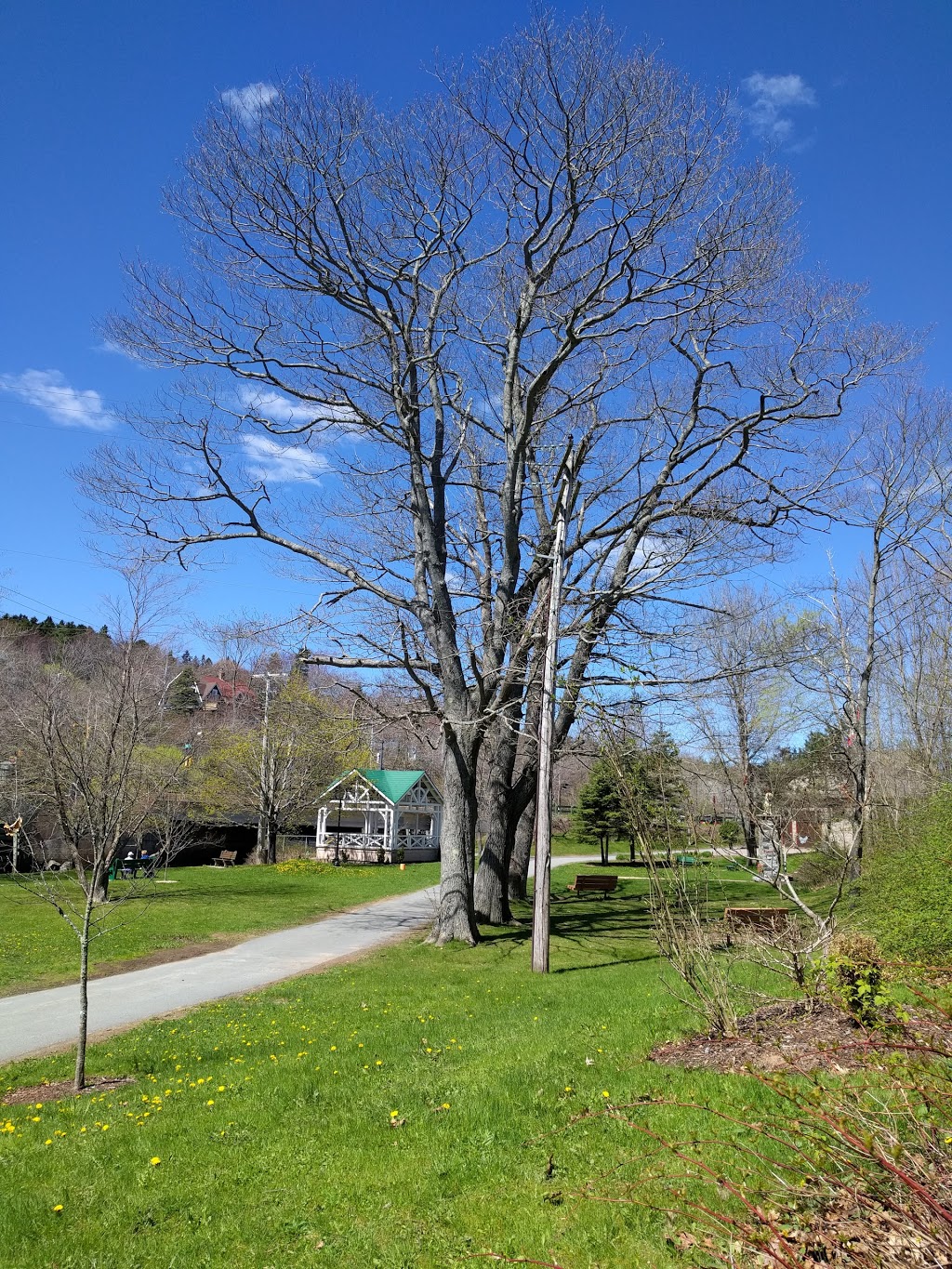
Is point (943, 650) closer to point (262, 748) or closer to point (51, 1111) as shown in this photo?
point (51, 1111)

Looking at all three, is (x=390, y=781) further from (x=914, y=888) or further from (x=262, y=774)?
(x=914, y=888)

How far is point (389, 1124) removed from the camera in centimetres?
537

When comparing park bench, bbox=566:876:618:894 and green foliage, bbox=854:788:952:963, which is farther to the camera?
park bench, bbox=566:876:618:894

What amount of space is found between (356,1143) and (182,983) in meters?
8.09

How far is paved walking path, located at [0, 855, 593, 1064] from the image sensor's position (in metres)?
9.35

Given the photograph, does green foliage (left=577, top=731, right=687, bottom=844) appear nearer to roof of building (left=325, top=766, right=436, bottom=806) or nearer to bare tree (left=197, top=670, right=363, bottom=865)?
bare tree (left=197, top=670, right=363, bottom=865)

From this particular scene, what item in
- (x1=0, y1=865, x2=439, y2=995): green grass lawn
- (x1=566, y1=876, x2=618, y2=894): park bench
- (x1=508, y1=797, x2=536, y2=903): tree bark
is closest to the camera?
(x1=0, y1=865, x2=439, y2=995): green grass lawn

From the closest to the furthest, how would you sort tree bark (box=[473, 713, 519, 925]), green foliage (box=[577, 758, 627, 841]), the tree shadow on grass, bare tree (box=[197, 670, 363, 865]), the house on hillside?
the tree shadow on grass
tree bark (box=[473, 713, 519, 925])
bare tree (box=[197, 670, 363, 865])
green foliage (box=[577, 758, 627, 841])
the house on hillside

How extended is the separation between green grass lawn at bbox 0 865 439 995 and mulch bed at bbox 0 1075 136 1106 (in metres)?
5.31

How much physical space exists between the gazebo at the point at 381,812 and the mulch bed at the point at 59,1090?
1212 inches

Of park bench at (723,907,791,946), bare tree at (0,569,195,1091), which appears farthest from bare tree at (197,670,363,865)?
park bench at (723,907,791,946)

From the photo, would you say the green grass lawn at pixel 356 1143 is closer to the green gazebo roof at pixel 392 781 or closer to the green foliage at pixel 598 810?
the green foliage at pixel 598 810

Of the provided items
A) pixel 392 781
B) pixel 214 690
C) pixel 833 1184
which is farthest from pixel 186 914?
pixel 214 690

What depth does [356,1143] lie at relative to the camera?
5.04 meters
